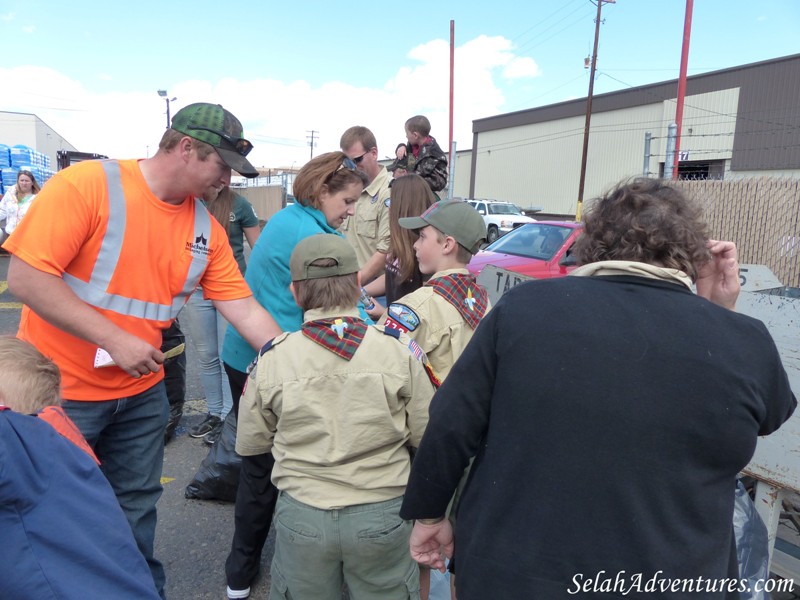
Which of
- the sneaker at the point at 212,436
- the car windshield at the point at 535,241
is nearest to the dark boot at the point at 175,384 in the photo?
the sneaker at the point at 212,436

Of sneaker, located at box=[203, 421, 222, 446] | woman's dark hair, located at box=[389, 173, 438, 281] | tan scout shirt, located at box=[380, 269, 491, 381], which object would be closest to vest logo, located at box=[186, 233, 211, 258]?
tan scout shirt, located at box=[380, 269, 491, 381]

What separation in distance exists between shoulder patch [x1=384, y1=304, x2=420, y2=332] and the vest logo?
2.56 ft

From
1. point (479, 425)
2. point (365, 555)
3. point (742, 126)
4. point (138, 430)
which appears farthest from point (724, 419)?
point (742, 126)

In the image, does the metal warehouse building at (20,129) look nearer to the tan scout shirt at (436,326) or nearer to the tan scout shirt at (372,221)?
the tan scout shirt at (372,221)

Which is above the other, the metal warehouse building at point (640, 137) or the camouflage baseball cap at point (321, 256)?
the metal warehouse building at point (640, 137)

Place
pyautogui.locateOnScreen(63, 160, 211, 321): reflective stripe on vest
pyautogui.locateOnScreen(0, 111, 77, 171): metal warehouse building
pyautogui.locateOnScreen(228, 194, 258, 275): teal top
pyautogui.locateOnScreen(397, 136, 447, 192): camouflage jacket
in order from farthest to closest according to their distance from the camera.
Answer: pyautogui.locateOnScreen(0, 111, 77, 171): metal warehouse building < pyautogui.locateOnScreen(397, 136, 447, 192): camouflage jacket < pyautogui.locateOnScreen(228, 194, 258, 275): teal top < pyautogui.locateOnScreen(63, 160, 211, 321): reflective stripe on vest

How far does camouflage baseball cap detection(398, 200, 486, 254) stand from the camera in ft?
8.39

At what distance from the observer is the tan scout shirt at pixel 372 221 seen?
12.6ft

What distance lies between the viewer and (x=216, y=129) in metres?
2.13

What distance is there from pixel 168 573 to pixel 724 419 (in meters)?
2.69

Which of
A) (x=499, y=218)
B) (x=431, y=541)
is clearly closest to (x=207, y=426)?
(x=431, y=541)

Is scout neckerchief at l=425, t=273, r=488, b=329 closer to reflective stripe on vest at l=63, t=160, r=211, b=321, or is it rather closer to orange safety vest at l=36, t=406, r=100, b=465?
reflective stripe on vest at l=63, t=160, r=211, b=321

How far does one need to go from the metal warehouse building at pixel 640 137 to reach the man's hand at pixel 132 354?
74.9 ft

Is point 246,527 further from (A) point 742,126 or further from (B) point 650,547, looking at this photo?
(A) point 742,126
